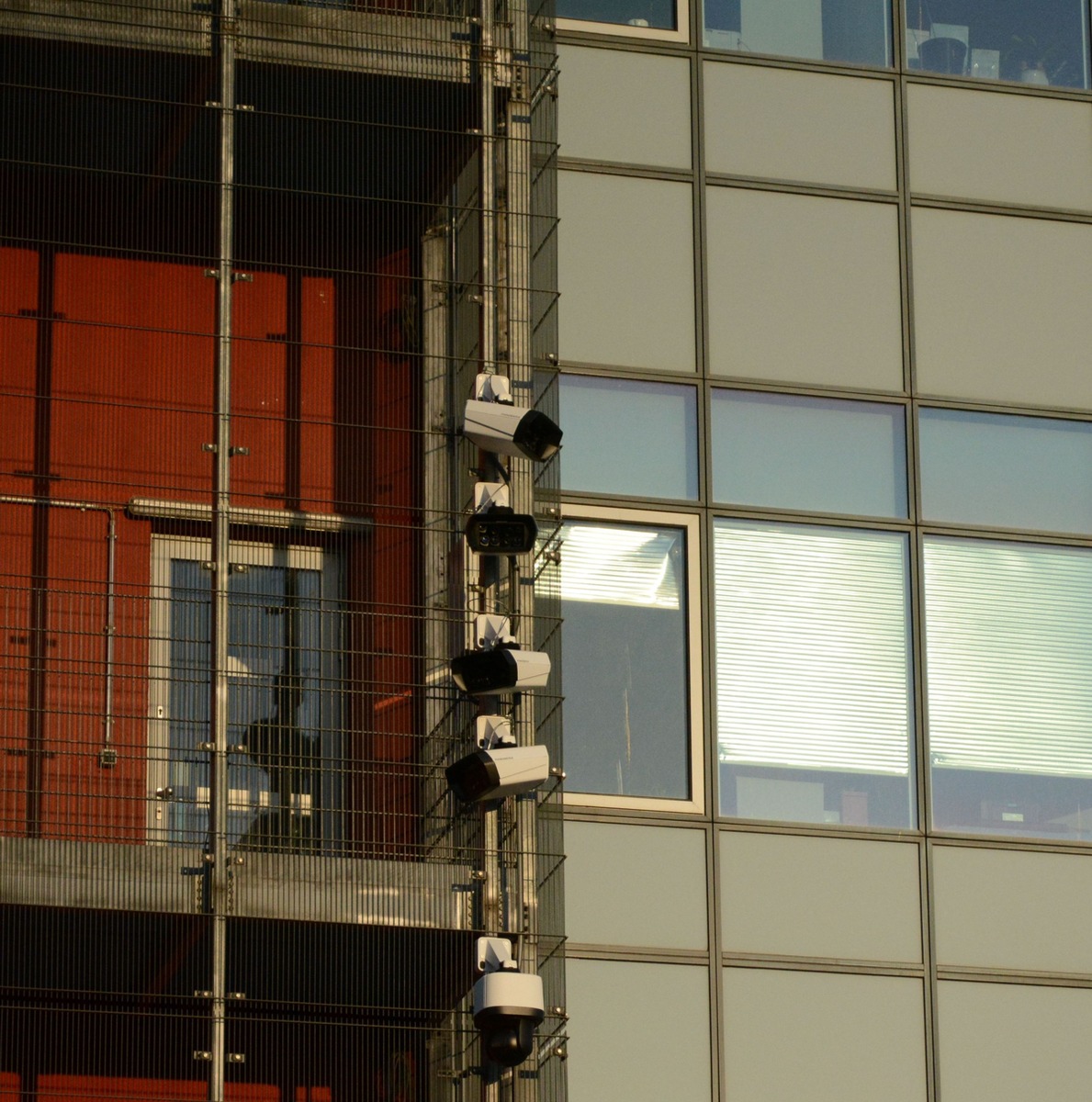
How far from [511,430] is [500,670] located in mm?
→ 1191

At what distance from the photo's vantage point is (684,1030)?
13.0 m

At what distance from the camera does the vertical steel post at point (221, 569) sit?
11547mm

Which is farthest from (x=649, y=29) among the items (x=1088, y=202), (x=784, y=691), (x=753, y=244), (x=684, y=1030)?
(x=684, y=1030)

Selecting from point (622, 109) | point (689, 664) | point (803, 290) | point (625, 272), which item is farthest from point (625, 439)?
point (622, 109)

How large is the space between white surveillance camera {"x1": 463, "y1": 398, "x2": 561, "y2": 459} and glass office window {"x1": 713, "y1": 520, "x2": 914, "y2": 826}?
6.87 ft

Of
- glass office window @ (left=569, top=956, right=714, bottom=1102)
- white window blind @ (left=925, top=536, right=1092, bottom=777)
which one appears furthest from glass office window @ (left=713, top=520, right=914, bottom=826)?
glass office window @ (left=569, top=956, right=714, bottom=1102)

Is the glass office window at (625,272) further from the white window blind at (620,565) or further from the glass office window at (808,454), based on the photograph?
the white window blind at (620,565)

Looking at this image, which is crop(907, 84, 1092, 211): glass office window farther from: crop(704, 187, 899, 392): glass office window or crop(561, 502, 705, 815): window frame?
crop(561, 502, 705, 815): window frame

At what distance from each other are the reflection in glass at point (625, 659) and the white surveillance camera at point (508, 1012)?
6.70 ft

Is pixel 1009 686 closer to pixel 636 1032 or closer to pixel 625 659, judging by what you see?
pixel 625 659

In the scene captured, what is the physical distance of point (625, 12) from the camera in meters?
14.5

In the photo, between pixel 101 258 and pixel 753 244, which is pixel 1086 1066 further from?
pixel 101 258

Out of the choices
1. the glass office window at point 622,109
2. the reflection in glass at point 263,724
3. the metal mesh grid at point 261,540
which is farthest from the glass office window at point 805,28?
the reflection in glass at point 263,724

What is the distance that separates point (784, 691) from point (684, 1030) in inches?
77.5
